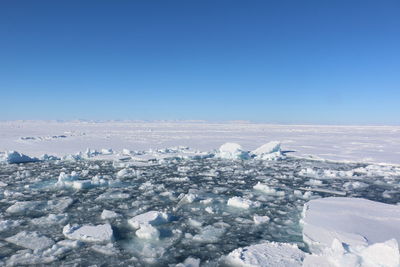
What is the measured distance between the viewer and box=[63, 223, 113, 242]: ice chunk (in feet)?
13.5

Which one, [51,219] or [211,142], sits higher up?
[51,219]

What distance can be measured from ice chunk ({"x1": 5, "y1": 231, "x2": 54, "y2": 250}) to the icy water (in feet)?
0.30

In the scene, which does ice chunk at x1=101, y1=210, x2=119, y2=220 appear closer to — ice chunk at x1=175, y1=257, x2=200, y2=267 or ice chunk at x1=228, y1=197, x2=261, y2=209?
ice chunk at x1=175, y1=257, x2=200, y2=267

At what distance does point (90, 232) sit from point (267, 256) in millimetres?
2414

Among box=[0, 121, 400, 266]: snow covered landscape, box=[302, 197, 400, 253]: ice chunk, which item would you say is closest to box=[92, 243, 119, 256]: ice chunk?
box=[0, 121, 400, 266]: snow covered landscape

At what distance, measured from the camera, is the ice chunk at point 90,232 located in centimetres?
412

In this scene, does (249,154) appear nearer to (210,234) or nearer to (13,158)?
(13,158)

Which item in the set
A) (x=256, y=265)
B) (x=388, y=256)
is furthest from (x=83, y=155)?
(x=388, y=256)

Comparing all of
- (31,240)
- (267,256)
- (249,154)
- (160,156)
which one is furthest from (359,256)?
(160,156)

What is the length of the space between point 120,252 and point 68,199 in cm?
279

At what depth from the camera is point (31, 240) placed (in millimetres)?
4039

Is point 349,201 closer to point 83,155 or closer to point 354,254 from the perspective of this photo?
point 354,254

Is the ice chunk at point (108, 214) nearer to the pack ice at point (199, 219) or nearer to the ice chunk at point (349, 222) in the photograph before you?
the pack ice at point (199, 219)

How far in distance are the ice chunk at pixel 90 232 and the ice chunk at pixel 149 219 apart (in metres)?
0.38
